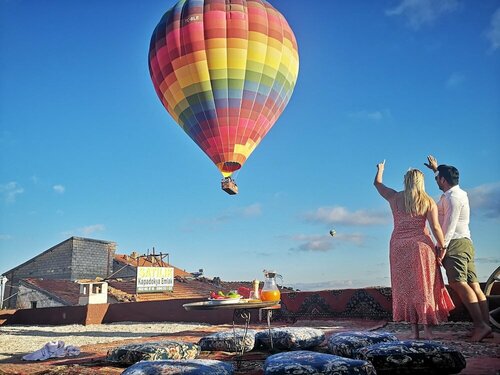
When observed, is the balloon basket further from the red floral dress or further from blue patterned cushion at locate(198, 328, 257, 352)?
the red floral dress

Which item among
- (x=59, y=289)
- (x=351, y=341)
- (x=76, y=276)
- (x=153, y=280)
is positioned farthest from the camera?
(x=76, y=276)

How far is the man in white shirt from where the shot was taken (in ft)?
14.5

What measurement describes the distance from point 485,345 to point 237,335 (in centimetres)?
247

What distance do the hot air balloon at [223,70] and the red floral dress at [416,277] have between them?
37.8 ft

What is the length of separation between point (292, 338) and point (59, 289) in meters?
23.4

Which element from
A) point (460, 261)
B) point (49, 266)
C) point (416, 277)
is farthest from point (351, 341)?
point (49, 266)

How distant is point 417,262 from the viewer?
14.9 feet

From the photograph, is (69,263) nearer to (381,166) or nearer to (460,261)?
(381,166)

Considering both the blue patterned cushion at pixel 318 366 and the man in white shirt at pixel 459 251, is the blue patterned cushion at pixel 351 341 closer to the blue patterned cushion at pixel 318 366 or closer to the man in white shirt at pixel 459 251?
the blue patterned cushion at pixel 318 366

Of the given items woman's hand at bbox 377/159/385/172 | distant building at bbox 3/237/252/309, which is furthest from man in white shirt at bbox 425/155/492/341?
distant building at bbox 3/237/252/309

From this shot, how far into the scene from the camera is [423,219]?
182 inches

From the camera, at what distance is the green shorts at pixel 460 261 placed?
14.8 ft

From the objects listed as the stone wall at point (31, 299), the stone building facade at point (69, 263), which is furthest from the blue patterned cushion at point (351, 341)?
the stone building facade at point (69, 263)

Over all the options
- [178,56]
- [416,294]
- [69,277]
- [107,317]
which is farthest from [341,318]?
[69,277]
